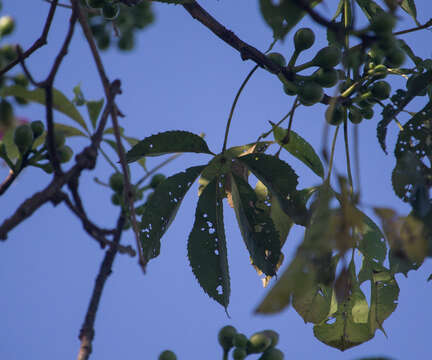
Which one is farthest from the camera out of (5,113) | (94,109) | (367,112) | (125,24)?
(125,24)

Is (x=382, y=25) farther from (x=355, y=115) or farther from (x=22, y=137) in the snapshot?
(x=22, y=137)

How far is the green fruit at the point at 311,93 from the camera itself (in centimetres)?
139

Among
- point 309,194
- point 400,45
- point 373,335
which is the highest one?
point 400,45

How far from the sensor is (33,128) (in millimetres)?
1624

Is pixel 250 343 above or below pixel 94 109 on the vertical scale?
below

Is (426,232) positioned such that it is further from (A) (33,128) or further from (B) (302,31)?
(A) (33,128)

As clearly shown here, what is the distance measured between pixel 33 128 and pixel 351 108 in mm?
977

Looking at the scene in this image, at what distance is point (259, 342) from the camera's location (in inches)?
53.5

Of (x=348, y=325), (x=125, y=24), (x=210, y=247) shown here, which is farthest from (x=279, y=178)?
(x=125, y=24)

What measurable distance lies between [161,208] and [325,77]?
0.60 m

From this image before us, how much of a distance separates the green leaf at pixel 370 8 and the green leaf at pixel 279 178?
64 cm

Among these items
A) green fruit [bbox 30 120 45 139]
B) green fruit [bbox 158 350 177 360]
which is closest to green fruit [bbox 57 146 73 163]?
green fruit [bbox 30 120 45 139]

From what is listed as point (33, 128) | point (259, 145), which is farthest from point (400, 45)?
point (33, 128)

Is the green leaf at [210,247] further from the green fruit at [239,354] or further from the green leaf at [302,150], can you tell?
the green leaf at [302,150]
